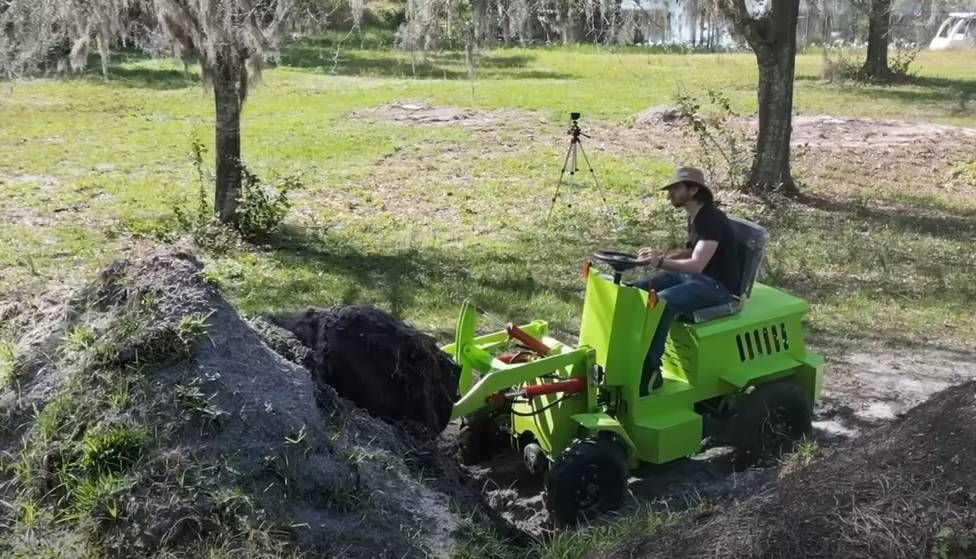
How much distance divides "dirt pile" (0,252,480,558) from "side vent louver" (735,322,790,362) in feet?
6.14

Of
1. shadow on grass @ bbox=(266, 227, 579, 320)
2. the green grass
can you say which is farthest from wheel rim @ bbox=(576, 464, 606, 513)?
shadow on grass @ bbox=(266, 227, 579, 320)

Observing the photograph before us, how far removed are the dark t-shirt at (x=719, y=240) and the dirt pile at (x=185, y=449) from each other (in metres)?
1.89

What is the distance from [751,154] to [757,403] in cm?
906

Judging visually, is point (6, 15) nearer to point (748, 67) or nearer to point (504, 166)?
point (504, 166)

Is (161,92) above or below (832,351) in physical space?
above

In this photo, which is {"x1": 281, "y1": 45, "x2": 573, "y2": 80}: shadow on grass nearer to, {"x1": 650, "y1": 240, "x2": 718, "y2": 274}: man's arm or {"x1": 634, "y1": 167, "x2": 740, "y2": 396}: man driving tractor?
{"x1": 634, "y1": 167, "x2": 740, "y2": 396}: man driving tractor

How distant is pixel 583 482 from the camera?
16.8ft

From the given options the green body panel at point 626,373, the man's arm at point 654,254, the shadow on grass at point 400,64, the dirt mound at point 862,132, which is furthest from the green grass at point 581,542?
the shadow on grass at point 400,64

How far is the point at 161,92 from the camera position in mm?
22969

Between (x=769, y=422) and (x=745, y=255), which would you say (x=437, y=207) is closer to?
(x=745, y=255)

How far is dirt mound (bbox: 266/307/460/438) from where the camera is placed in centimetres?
527

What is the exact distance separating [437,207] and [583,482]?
26.2ft

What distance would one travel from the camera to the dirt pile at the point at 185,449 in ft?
12.8

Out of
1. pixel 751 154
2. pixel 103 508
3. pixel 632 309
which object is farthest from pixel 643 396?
pixel 751 154
